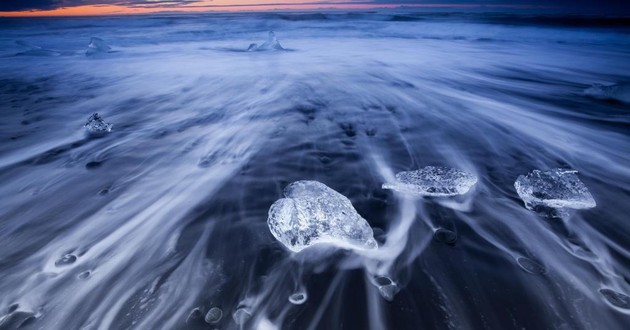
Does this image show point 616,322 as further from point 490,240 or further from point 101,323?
point 101,323

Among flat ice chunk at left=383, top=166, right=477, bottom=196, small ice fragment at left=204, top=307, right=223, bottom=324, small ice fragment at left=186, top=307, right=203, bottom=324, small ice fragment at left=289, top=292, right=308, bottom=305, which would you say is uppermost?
flat ice chunk at left=383, top=166, right=477, bottom=196

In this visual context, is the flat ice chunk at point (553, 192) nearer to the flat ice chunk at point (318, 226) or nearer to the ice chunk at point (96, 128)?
the flat ice chunk at point (318, 226)

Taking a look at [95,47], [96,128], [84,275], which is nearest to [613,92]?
[84,275]

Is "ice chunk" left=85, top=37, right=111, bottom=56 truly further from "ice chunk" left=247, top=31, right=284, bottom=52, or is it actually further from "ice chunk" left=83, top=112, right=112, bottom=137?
"ice chunk" left=83, top=112, right=112, bottom=137

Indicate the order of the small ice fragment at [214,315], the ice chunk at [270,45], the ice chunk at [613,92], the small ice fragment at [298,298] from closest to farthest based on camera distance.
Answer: the small ice fragment at [214,315], the small ice fragment at [298,298], the ice chunk at [613,92], the ice chunk at [270,45]

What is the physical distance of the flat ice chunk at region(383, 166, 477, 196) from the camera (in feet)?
8.93

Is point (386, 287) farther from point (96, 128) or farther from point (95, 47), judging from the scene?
point (95, 47)

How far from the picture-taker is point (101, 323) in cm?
171

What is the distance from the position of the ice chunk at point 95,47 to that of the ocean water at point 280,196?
9.00 m

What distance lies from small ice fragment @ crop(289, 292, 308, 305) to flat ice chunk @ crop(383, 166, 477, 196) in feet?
4.67

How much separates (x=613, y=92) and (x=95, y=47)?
1892 centimetres

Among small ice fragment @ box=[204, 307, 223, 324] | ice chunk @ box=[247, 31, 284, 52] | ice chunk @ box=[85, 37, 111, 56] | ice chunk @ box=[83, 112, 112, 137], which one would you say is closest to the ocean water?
small ice fragment @ box=[204, 307, 223, 324]

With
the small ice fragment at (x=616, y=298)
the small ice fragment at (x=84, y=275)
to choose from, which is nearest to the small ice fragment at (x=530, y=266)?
the small ice fragment at (x=616, y=298)

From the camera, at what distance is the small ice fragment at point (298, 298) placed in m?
1.79
